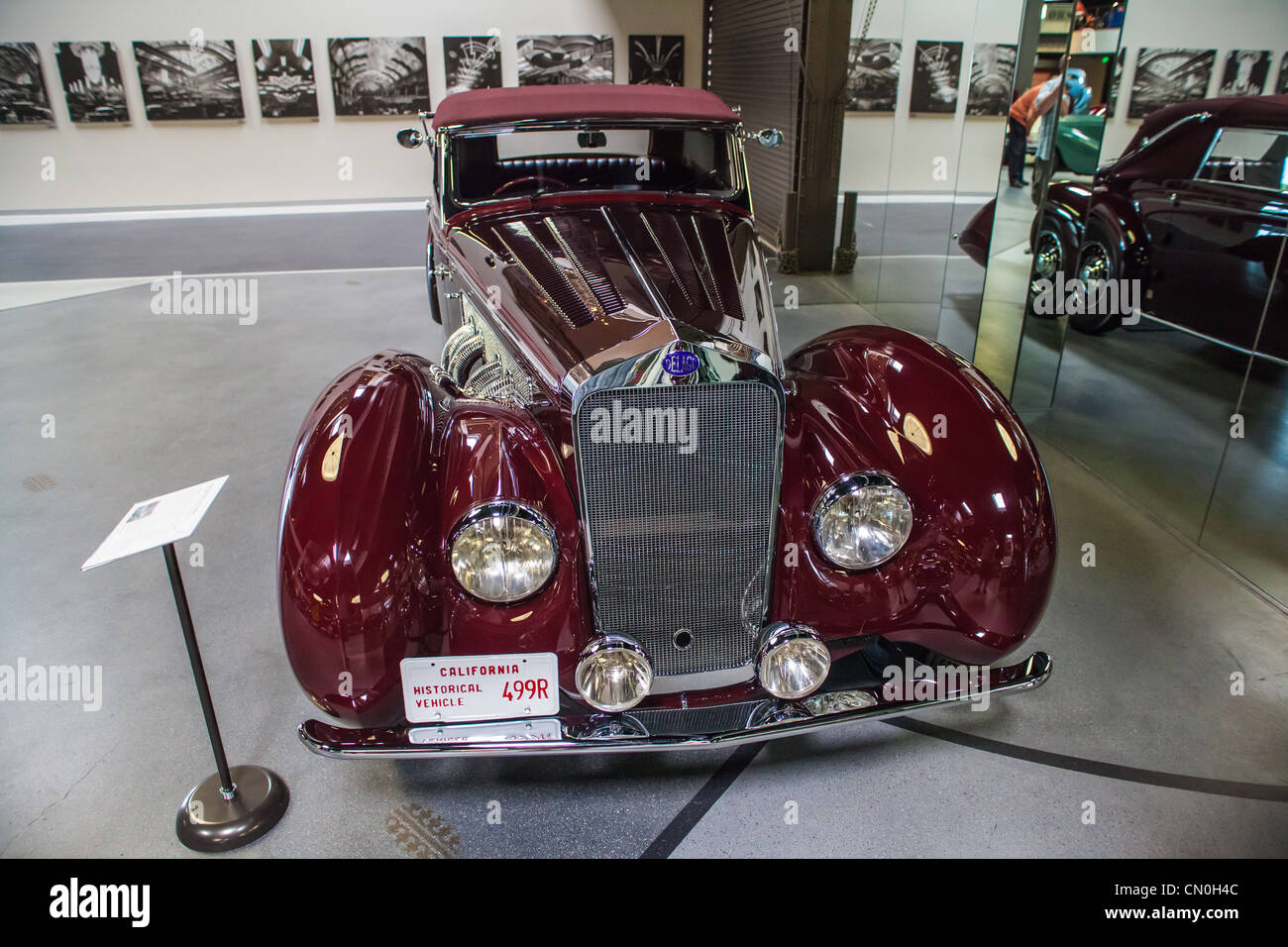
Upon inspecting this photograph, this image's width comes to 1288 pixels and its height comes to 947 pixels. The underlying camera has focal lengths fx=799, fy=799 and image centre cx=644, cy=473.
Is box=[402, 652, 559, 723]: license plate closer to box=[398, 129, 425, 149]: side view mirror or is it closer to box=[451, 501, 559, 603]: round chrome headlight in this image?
box=[451, 501, 559, 603]: round chrome headlight

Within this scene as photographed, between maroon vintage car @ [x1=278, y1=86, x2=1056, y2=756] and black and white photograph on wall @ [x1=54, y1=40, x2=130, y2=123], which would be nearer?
maroon vintage car @ [x1=278, y1=86, x2=1056, y2=756]

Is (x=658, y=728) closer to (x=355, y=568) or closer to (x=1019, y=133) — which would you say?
(x=355, y=568)

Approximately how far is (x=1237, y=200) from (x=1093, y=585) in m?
2.60

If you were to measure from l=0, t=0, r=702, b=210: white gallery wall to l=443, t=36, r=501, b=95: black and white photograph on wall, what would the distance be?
0.31ft

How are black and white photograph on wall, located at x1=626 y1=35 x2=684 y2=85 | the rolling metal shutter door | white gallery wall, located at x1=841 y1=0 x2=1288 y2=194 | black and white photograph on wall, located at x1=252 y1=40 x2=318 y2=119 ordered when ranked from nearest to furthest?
white gallery wall, located at x1=841 y1=0 x2=1288 y2=194 → the rolling metal shutter door → black and white photograph on wall, located at x1=252 y1=40 x2=318 y2=119 → black and white photograph on wall, located at x1=626 y1=35 x2=684 y2=85

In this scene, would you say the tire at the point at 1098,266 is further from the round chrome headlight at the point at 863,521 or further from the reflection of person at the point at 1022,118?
the round chrome headlight at the point at 863,521

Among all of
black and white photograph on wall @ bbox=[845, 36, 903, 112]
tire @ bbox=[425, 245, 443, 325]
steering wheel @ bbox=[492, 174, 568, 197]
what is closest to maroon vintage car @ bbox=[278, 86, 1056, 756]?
steering wheel @ bbox=[492, 174, 568, 197]

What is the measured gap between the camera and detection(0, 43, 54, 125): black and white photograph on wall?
10477mm

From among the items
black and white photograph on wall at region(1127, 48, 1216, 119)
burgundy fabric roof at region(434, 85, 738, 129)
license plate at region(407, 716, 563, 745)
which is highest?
black and white photograph on wall at region(1127, 48, 1216, 119)

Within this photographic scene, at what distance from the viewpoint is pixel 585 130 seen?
315 cm

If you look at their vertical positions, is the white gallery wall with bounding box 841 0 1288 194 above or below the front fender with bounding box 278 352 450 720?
above

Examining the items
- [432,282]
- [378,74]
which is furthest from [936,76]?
[378,74]

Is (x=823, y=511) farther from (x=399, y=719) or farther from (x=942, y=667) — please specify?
(x=399, y=719)

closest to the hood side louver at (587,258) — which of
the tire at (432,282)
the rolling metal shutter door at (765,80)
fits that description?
the tire at (432,282)
